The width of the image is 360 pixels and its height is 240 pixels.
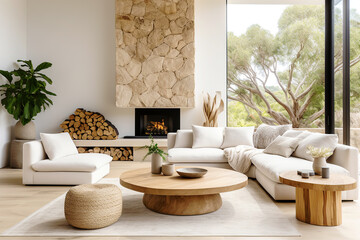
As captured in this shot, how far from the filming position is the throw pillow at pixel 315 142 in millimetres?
3639

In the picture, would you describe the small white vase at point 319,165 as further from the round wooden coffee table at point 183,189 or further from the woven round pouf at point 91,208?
the woven round pouf at point 91,208

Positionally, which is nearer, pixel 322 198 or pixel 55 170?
pixel 322 198

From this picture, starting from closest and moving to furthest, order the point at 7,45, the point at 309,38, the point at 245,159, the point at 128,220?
the point at 128,220, the point at 245,159, the point at 7,45, the point at 309,38

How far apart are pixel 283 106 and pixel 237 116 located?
4.39 ft

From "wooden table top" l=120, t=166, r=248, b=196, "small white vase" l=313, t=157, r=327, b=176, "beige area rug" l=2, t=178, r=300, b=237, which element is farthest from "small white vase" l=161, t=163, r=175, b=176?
"small white vase" l=313, t=157, r=327, b=176

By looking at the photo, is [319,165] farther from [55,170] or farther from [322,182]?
[55,170]

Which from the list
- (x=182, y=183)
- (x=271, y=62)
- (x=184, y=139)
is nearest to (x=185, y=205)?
(x=182, y=183)

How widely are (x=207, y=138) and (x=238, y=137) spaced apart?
509 mm

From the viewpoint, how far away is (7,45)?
5773 mm

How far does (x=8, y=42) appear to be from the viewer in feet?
19.1

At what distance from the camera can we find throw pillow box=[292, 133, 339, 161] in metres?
3.64

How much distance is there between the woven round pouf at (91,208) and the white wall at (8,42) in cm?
385

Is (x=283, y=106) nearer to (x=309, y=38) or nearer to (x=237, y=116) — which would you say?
(x=237, y=116)

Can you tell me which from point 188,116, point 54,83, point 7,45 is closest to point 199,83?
point 188,116
